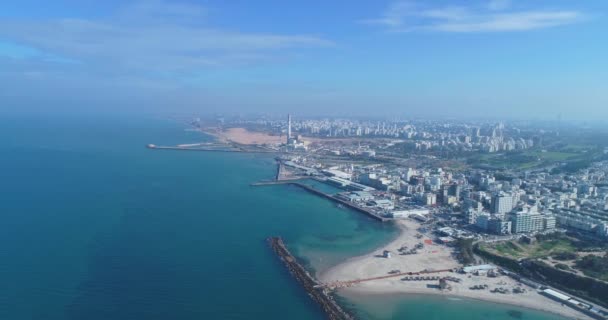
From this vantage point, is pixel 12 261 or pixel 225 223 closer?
pixel 12 261

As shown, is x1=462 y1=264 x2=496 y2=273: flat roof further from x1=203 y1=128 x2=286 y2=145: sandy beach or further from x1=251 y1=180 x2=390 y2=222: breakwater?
x1=203 y1=128 x2=286 y2=145: sandy beach

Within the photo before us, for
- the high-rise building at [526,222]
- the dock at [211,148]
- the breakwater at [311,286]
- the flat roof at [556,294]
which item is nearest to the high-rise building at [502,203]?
the high-rise building at [526,222]

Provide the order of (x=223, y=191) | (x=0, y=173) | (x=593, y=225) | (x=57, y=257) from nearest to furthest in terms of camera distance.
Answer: (x=57, y=257) → (x=593, y=225) → (x=223, y=191) → (x=0, y=173)

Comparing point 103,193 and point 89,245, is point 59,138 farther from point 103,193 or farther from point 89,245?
point 89,245

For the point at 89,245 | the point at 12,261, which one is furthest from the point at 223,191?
the point at 12,261

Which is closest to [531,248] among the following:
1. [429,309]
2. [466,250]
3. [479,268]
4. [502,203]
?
[466,250]

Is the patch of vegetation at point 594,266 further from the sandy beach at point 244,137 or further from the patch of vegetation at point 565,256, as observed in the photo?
the sandy beach at point 244,137

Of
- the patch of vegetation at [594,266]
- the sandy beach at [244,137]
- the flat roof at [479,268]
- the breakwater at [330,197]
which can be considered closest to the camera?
the patch of vegetation at [594,266]
